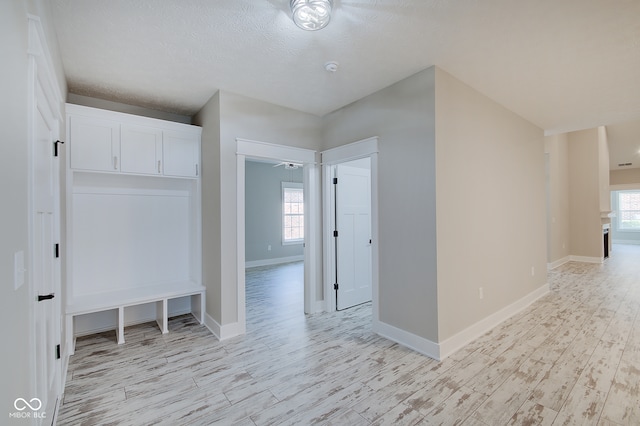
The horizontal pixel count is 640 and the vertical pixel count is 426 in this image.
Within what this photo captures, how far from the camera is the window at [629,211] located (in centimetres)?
1093

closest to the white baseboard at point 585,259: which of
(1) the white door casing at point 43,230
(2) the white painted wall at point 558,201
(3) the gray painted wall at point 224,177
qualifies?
(2) the white painted wall at point 558,201

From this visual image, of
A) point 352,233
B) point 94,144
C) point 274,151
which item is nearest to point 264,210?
point 352,233

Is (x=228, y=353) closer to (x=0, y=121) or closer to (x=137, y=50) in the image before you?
(x=0, y=121)

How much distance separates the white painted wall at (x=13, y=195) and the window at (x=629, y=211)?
1643cm

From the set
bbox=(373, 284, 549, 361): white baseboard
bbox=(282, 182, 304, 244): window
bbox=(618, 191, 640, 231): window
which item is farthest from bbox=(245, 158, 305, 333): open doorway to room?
bbox=(618, 191, 640, 231): window

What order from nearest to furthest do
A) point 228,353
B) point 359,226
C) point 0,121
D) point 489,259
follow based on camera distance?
point 0,121
point 228,353
point 489,259
point 359,226

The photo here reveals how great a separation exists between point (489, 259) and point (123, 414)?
149 inches

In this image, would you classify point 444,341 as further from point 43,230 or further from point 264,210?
point 264,210

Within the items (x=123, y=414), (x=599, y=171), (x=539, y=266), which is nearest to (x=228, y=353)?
(x=123, y=414)

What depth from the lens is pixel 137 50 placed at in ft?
8.10

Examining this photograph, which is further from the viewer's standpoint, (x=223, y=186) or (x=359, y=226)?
(x=359, y=226)

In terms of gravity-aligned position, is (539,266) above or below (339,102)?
below

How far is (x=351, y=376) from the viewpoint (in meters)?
2.45

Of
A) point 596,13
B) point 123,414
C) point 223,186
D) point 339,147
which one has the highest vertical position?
point 596,13
